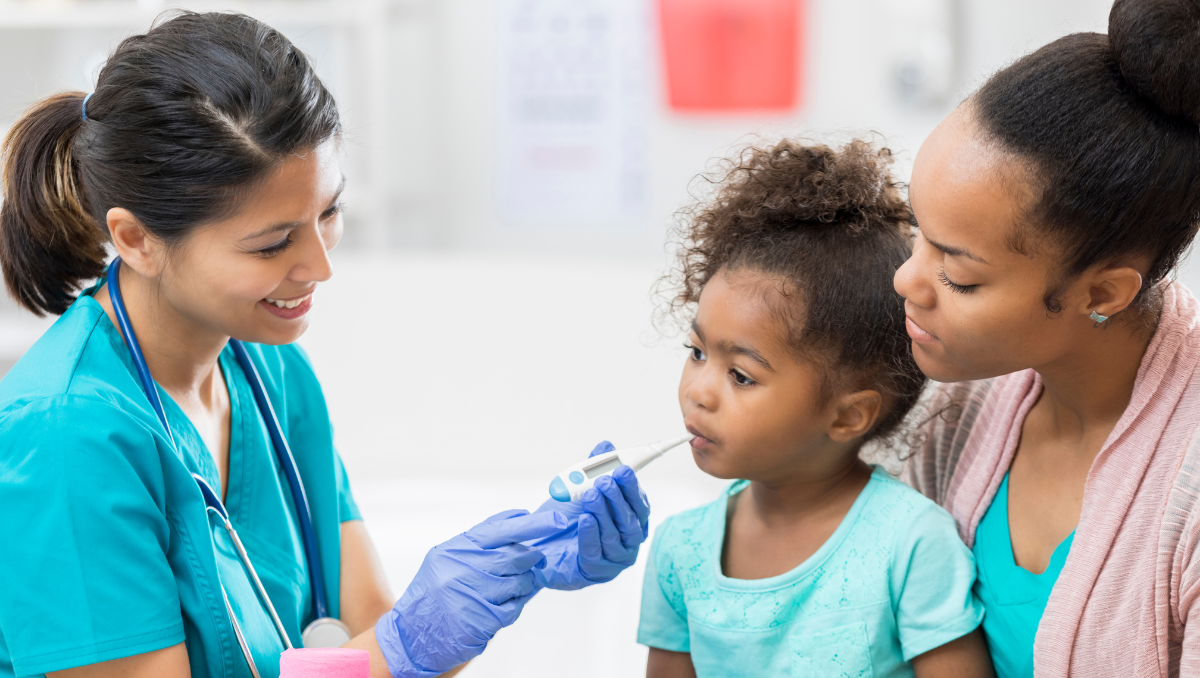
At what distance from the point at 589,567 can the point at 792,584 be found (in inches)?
9.5

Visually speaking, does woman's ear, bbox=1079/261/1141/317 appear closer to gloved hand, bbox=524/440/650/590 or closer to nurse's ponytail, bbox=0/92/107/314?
gloved hand, bbox=524/440/650/590

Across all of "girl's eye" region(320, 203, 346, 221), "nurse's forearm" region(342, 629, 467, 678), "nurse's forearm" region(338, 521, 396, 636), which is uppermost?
"girl's eye" region(320, 203, 346, 221)

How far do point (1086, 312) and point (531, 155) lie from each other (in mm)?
2582

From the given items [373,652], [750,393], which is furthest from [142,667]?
[750,393]

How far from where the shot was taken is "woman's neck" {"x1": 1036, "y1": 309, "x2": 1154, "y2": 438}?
41.2 inches

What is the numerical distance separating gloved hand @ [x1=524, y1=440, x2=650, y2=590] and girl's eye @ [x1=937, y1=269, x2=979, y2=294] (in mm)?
400

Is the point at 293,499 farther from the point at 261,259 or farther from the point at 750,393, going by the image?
the point at 750,393

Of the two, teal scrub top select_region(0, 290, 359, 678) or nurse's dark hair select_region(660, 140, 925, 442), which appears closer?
teal scrub top select_region(0, 290, 359, 678)

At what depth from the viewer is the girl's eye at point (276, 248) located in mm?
1136

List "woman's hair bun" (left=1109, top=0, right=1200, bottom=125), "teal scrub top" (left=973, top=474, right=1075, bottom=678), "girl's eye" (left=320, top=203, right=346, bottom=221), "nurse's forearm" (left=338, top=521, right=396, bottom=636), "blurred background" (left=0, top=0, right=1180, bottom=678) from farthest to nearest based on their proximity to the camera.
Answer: "blurred background" (left=0, top=0, right=1180, bottom=678)
"nurse's forearm" (left=338, top=521, right=396, bottom=636)
"girl's eye" (left=320, top=203, right=346, bottom=221)
"teal scrub top" (left=973, top=474, right=1075, bottom=678)
"woman's hair bun" (left=1109, top=0, right=1200, bottom=125)

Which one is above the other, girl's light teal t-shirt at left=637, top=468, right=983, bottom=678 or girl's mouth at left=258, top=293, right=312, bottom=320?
girl's mouth at left=258, top=293, right=312, bottom=320

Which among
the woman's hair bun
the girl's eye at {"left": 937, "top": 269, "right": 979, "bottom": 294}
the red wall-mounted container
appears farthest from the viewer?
the red wall-mounted container

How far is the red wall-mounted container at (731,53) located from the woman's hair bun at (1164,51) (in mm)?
2174

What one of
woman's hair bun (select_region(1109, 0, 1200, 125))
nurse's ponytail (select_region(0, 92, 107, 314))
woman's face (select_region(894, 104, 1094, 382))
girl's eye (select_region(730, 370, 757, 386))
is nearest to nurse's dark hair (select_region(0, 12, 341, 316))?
nurse's ponytail (select_region(0, 92, 107, 314))
